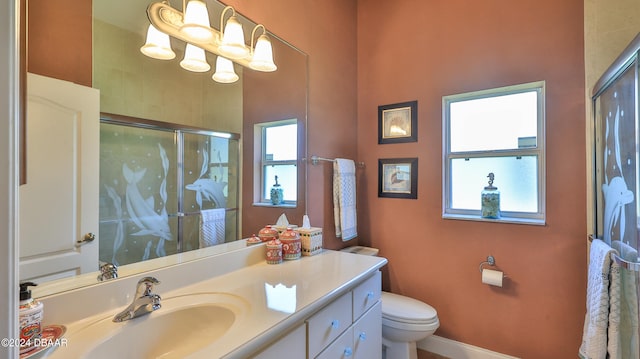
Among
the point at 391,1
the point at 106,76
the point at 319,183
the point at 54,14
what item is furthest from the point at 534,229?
the point at 54,14

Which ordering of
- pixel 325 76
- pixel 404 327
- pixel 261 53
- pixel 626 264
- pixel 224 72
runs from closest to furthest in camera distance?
pixel 626 264 < pixel 224 72 < pixel 261 53 < pixel 404 327 < pixel 325 76

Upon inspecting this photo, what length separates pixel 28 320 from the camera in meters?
0.69

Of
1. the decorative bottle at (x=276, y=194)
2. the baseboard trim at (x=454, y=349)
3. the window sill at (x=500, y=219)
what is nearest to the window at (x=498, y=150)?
the window sill at (x=500, y=219)

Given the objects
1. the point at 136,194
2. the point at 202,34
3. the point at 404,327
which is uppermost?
the point at 202,34

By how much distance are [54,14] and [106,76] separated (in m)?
0.20

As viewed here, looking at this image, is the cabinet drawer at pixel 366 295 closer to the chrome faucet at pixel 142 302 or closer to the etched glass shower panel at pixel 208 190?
the etched glass shower panel at pixel 208 190

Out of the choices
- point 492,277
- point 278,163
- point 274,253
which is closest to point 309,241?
point 274,253

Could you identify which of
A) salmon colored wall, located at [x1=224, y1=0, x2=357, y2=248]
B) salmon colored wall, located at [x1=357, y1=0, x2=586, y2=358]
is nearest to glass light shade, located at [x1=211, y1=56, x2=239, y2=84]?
salmon colored wall, located at [x1=224, y1=0, x2=357, y2=248]

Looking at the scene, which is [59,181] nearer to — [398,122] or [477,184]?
[398,122]

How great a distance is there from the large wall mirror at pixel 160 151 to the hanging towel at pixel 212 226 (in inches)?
0.6

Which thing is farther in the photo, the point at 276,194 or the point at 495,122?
the point at 495,122

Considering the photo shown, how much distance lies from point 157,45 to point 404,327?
6.46 feet

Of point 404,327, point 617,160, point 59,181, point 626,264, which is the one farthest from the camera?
point 404,327

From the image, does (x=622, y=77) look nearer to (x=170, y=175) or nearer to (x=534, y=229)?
(x=534, y=229)
